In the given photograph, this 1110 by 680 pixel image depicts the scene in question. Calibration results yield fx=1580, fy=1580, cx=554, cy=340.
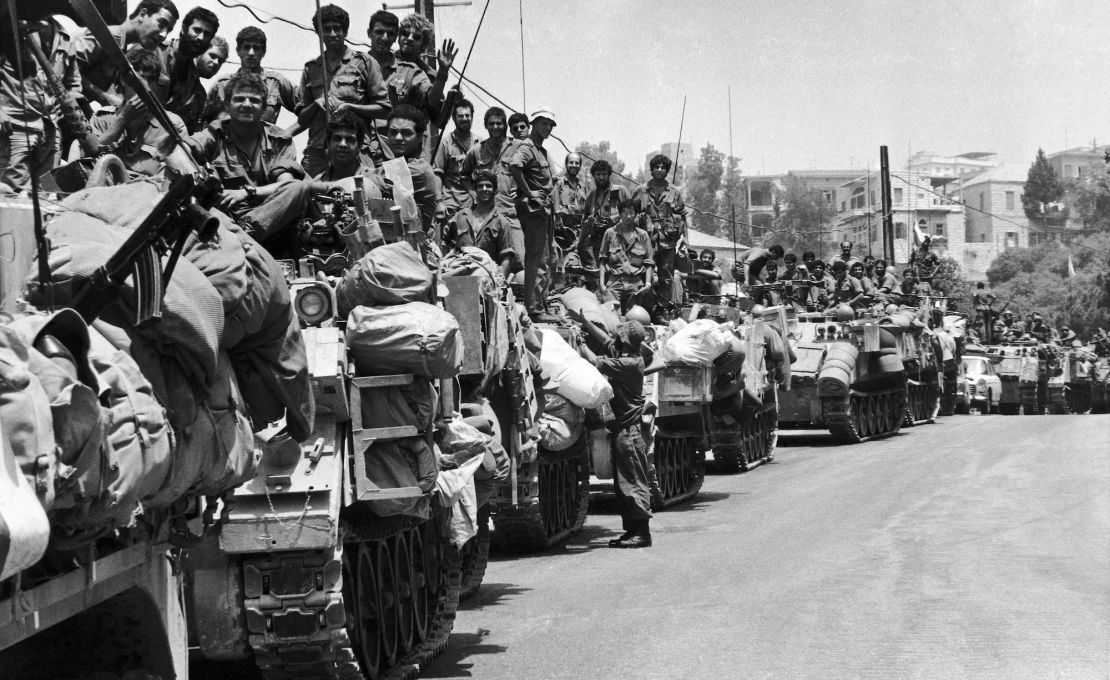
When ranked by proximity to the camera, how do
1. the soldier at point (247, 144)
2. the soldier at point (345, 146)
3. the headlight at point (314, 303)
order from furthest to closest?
the soldier at point (345, 146) → the soldier at point (247, 144) → the headlight at point (314, 303)

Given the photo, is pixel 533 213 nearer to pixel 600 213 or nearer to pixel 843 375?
pixel 600 213

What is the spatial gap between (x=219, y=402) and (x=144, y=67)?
213 inches

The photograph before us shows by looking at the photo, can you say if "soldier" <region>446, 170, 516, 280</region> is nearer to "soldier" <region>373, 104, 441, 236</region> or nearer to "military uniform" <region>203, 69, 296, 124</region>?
"soldier" <region>373, 104, 441, 236</region>

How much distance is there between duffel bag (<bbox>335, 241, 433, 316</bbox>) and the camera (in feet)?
24.9

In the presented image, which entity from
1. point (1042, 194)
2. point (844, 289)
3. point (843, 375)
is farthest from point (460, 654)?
point (1042, 194)

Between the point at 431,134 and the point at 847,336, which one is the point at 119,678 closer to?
the point at 431,134

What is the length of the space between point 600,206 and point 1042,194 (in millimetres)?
125544

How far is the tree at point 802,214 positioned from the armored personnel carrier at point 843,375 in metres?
81.1

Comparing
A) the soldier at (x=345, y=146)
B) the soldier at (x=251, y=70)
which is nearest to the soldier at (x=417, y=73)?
the soldier at (x=251, y=70)

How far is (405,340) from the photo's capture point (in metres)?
7.39

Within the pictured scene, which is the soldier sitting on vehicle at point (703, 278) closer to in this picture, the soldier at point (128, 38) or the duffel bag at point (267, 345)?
the soldier at point (128, 38)

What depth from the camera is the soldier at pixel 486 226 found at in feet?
48.3

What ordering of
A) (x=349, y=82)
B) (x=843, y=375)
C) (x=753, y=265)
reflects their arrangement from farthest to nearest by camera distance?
(x=753, y=265)
(x=843, y=375)
(x=349, y=82)

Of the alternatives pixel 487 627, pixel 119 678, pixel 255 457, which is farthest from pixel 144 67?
pixel 119 678
